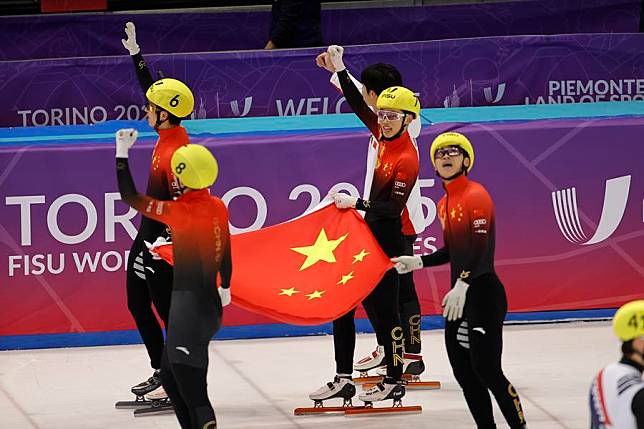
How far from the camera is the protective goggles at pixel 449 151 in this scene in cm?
870

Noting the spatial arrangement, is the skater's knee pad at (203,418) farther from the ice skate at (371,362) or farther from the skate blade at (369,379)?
the ice skate at (371,362)

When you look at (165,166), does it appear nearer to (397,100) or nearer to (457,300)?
(397,100)

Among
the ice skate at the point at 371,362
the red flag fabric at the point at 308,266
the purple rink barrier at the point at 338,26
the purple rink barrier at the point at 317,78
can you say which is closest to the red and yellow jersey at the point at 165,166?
the red flag fabric at the point at 308,266

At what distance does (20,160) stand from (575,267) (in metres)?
4.62

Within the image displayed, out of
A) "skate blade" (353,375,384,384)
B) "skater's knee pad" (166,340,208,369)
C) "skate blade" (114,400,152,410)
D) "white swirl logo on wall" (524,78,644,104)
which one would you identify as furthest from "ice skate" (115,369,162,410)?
"white swirl logo on wall" (524,78,644,104)

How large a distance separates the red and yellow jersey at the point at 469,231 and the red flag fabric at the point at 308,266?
1088mm

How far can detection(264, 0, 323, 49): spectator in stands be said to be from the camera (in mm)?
14258

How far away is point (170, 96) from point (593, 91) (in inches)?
224

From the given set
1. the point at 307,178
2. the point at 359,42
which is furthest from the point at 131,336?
the point at 359,42

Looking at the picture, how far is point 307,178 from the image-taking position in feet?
39.5

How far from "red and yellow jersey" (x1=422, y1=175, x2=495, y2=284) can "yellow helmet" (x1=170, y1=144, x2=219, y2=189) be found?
1.41 meters

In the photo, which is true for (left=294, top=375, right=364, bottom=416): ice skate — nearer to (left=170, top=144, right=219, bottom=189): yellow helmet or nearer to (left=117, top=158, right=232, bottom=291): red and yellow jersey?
(left=117, top=158, right=232, bottom=291): red and yellow jersey

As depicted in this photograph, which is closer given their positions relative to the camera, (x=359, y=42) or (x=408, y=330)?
(x=408, y=330)

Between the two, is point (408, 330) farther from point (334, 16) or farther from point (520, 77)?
point (334, 16)
